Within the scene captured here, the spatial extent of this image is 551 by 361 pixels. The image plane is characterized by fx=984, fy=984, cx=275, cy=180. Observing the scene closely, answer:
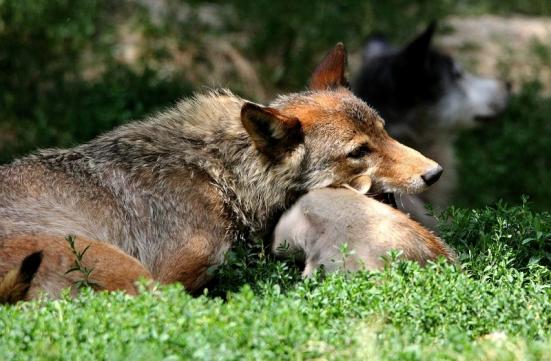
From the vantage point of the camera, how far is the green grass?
181 inches

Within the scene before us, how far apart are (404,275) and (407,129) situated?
17.5ft

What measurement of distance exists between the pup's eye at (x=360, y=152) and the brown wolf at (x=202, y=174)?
1cm

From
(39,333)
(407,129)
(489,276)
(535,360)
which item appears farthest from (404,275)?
(407,129)

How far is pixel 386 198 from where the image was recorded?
23.8 feet

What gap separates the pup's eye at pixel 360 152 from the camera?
7.08 m

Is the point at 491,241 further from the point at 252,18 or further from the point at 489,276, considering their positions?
the point at 252,18

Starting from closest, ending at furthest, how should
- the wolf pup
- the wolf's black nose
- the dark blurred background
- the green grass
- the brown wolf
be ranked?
1. the green grass
2. the brown wolf
3. the wolf's black nose
4. the wolf pup
5. the dark blurred background

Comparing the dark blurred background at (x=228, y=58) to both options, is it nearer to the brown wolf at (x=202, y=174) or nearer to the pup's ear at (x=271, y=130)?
the brown wolf at (x=202, y=174)

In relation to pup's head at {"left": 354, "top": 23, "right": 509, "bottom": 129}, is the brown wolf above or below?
above

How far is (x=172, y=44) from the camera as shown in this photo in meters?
12.9

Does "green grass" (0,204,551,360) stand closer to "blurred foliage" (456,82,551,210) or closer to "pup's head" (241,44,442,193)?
"pup's head" (241,44,442,193)

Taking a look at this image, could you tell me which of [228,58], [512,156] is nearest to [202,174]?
[228,58]

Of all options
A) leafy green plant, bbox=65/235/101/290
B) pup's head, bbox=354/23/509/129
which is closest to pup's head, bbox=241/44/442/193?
leafy green plant, bbox=65/235/101/290

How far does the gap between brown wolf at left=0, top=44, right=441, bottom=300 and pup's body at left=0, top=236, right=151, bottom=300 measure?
284 millimetres
